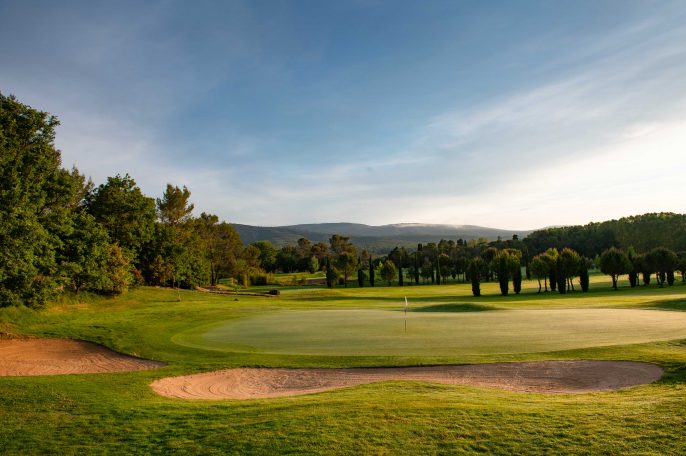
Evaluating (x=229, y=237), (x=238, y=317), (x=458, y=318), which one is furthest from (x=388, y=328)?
(x=229, y=237)

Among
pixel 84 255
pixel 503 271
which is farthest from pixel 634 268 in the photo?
pixel 84 255

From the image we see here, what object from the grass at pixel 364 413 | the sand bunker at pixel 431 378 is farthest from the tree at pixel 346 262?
the sand bunker at pixel 431 378

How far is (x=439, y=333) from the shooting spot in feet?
73.2

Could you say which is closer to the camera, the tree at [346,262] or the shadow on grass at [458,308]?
the shadow on grass at [458,308]

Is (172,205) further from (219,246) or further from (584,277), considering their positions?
(584,277)

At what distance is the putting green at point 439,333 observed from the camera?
62.0 ft

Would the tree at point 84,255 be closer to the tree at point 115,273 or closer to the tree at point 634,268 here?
the tree at point 115,273

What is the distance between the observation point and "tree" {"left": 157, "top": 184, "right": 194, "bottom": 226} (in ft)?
269

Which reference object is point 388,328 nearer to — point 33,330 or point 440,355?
point 440,355

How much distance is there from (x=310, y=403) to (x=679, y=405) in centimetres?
757

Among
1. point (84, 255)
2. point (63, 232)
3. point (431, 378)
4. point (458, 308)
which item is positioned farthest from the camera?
point (84, 255)

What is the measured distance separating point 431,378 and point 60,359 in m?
17.9

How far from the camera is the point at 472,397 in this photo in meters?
10.9

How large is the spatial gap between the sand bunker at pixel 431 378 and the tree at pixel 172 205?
7139cm
